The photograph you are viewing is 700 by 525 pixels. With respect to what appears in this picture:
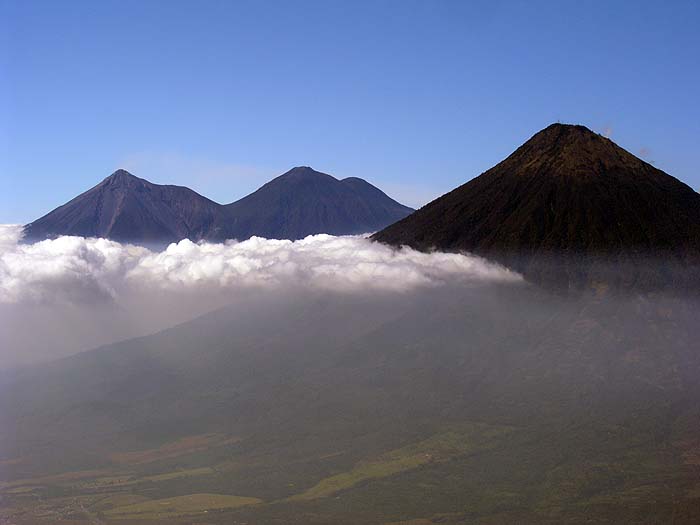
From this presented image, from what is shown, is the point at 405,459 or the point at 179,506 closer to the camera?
the point at 179,506

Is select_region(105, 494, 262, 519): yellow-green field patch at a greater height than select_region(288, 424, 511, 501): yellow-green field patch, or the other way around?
select_region(105, 494, 262, 519): yellow-green field patch

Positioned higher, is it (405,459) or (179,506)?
(179,506)

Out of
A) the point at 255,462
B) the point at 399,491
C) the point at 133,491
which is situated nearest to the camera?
the point at 399,491

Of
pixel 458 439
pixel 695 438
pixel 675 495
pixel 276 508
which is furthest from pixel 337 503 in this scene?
pixel 695 438

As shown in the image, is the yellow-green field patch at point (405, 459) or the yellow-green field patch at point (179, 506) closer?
the yellow-green field patch at point (179, 506)

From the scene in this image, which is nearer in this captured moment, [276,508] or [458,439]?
[276,508]

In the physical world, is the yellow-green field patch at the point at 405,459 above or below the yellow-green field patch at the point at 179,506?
below

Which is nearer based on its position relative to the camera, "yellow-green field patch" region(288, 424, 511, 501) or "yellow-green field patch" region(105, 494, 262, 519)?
"yellow-green field patch" region(105, 494, 262, 519)

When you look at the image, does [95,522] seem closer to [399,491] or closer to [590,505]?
[399,491]
